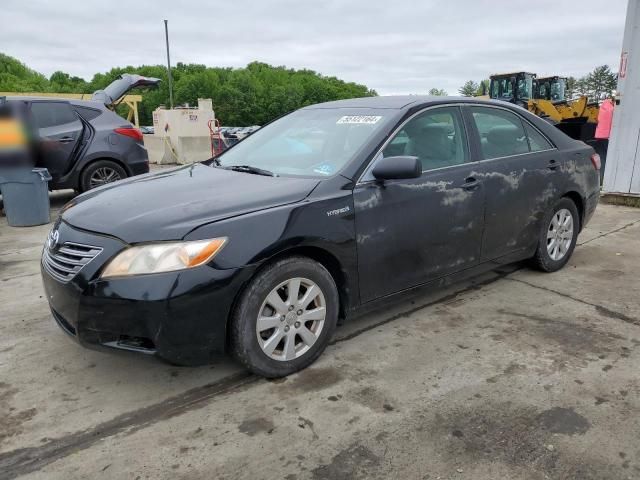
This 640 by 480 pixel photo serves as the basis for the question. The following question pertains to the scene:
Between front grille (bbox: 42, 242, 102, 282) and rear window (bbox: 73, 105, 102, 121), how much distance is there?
5.69 metres

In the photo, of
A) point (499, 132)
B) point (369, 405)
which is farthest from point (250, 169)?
point (499, 132)

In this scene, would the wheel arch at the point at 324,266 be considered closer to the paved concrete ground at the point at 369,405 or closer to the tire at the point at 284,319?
the tire at the point at 284,319

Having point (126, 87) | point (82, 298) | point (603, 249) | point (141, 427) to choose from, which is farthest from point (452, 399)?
point (126, 87)

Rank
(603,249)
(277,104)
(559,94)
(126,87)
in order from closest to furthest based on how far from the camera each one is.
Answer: (603,249) < (126,87) < (559,94) < (277,104)

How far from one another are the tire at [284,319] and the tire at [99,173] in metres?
5.73

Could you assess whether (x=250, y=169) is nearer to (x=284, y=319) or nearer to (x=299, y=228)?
(x=299, y=228)

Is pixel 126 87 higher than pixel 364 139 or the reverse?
higher

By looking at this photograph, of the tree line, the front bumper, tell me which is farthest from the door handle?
the tree line

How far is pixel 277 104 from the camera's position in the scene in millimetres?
92500

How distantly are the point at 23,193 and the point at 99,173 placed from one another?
1.30 m

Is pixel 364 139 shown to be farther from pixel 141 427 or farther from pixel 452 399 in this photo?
pixel 141 427

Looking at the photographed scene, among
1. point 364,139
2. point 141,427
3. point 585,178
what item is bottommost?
point 141,427

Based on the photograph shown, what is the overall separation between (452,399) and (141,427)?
158cm

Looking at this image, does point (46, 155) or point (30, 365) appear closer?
point (30, 365)
